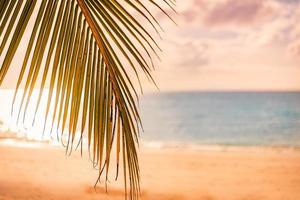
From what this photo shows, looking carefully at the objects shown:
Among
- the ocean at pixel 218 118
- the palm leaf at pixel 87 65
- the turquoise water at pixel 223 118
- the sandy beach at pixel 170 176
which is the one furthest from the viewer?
the turquoise water at pixel 223 118

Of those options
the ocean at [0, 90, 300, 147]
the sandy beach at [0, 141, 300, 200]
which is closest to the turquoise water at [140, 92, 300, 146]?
the ocean at [0, 90, 300, 147]

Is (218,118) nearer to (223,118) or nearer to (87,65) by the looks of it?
(223,118)

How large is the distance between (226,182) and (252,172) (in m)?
0.43

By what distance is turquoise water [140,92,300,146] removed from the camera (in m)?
10.8

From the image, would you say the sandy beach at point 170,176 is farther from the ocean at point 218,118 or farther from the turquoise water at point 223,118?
the turquoise water at point 223,118

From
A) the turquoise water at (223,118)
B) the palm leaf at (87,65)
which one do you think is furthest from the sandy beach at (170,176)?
the palm leaf at (87,65)

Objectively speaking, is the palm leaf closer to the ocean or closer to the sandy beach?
the sandy beach

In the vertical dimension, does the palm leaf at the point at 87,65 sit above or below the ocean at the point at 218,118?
below

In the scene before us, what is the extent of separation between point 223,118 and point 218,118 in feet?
0.53

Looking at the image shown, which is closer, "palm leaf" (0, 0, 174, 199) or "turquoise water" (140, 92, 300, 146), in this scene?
"palm leaf" (0, 0, 174, 199)

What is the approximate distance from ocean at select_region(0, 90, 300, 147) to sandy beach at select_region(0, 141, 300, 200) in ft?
7.06

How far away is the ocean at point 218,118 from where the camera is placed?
10.6 m

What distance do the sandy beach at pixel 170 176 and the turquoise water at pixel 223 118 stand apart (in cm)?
268

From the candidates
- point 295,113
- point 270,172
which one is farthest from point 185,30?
point 270,172
